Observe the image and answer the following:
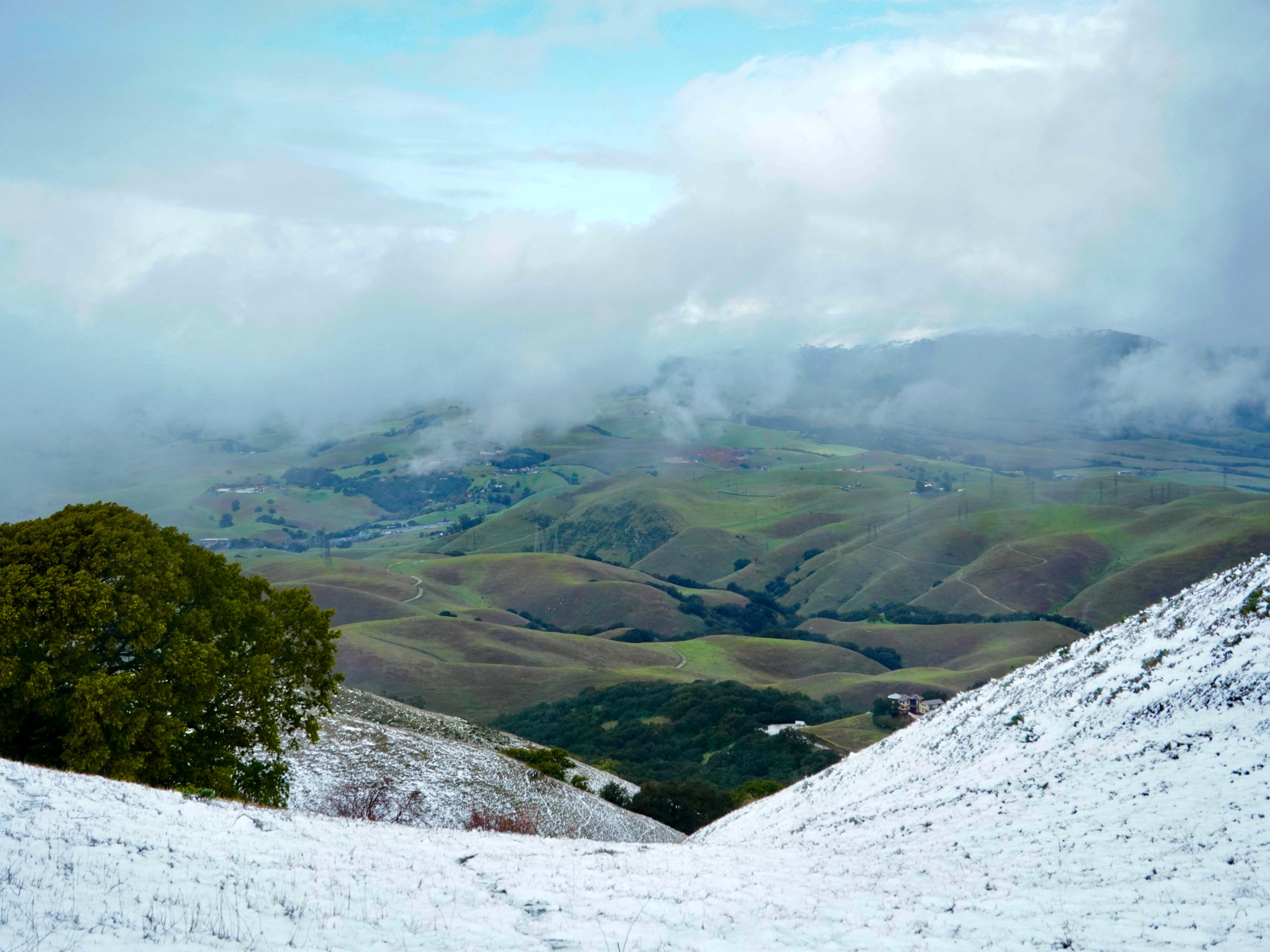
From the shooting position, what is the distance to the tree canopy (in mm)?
20234

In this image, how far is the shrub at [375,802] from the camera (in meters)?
27.6

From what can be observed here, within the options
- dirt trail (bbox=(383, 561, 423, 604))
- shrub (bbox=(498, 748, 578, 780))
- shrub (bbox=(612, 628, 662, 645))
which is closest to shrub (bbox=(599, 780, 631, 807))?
shrub (bbox=(498, 748, 578, 780))

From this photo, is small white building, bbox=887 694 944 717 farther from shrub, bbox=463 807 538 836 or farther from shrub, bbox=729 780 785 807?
shrub, bbox=463 807 538 836

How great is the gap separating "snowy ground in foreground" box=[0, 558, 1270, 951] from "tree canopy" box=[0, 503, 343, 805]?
5763mm

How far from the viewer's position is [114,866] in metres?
11.3


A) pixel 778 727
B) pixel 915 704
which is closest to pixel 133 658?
pixel 778 727

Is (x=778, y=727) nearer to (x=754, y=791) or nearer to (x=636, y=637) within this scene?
(x=754, y=791)

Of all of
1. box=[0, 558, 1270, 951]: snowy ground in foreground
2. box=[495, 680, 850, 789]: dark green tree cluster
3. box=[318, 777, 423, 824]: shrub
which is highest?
box=[0, 558, 1270, 951]: snowy ground in foreground

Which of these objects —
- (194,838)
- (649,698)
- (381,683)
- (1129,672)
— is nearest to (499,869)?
(194,838)

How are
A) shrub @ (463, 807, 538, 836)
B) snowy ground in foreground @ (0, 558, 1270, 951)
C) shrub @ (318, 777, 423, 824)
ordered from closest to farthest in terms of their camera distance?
1. snowy ground in foreground @ (0, 558, 1270, 951)
2. shrub @ (318, 777, 423, 824)
3. shrub @ (463, 807, 538, 836)

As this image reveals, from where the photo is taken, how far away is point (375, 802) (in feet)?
92.9

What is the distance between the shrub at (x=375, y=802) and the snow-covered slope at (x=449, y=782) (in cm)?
15

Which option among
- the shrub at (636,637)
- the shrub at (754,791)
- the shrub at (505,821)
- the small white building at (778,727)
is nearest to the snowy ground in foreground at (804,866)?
the shrub at (505,821)

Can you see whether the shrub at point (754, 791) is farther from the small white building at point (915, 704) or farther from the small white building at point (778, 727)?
the small white building at point (915, 704)
